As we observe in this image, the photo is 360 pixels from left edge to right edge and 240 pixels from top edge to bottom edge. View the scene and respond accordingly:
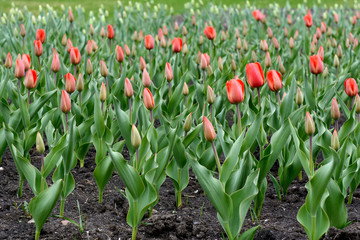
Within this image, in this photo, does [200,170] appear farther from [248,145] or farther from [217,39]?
[217,39]

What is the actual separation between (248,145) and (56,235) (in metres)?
0.99

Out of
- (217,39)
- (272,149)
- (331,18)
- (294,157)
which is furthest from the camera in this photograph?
(331,18)

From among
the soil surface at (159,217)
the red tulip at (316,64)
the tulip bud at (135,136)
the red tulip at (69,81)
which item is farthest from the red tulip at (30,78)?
the red tulip at (316,64)

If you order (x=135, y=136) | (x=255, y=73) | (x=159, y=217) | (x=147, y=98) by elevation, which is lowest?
(x=159, y=217)

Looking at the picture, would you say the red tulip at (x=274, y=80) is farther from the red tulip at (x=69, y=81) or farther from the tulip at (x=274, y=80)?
the red tulip at (x=69, y=81)

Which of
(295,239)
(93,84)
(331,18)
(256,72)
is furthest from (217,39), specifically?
(295,239)

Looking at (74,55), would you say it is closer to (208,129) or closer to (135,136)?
(135,136)

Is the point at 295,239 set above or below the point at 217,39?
below

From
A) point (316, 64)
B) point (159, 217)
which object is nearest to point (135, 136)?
point (159, 217)

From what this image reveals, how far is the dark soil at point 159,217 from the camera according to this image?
8.86 ft

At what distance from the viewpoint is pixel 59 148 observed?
9.50ft

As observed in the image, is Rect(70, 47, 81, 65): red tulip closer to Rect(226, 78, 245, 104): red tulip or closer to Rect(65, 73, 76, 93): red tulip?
Rect(65, 73, 76, 93): red tulip

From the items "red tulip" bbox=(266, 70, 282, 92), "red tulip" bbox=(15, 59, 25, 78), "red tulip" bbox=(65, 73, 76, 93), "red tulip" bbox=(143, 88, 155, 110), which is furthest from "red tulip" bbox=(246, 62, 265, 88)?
"red tulip" bbox=(15, 59, 25, 78)

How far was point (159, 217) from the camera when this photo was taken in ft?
9.09
